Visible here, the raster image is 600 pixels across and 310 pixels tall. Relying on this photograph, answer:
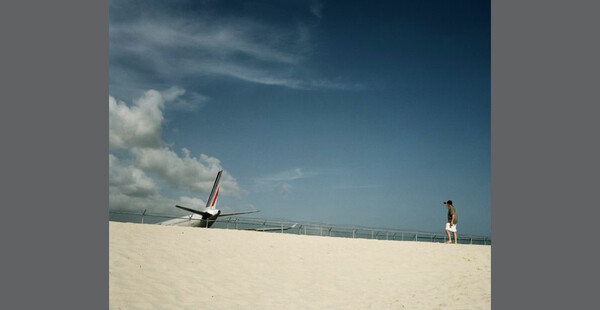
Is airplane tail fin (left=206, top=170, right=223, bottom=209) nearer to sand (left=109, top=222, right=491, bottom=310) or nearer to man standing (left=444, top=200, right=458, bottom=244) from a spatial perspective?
sand (left=109, top=222, right=491, bottom=310)

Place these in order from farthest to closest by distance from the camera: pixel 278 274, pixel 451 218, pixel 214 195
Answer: pixel 214 195 → pixel 451 218 → pixel 278 274

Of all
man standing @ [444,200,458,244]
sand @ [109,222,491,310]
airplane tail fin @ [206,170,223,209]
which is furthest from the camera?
airplane tail fin @ [206,170,223,209]

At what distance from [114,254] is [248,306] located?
3857 mm

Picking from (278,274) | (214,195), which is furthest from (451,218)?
(214,195)

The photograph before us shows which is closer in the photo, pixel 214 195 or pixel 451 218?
pixel 451 218

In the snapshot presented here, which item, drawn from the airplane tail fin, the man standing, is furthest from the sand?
the airplane tail fin

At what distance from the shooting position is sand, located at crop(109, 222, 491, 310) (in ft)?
26.8

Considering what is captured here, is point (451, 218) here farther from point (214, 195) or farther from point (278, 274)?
point (214, 195)

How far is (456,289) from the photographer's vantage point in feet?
34.7

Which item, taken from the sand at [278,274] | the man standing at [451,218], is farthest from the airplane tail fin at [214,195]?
the man standing at [451,218]

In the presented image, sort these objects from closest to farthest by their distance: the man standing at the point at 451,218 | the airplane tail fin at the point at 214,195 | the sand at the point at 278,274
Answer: the sand at the point at 278,274, the man standing at the point at 451,218, the airplane tail fin at the point at 214,195

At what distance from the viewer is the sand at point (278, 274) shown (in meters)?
8.16

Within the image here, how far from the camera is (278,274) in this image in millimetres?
10914

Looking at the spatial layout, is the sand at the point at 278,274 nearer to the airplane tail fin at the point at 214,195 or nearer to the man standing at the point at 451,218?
the man standing at the point at 451,218
